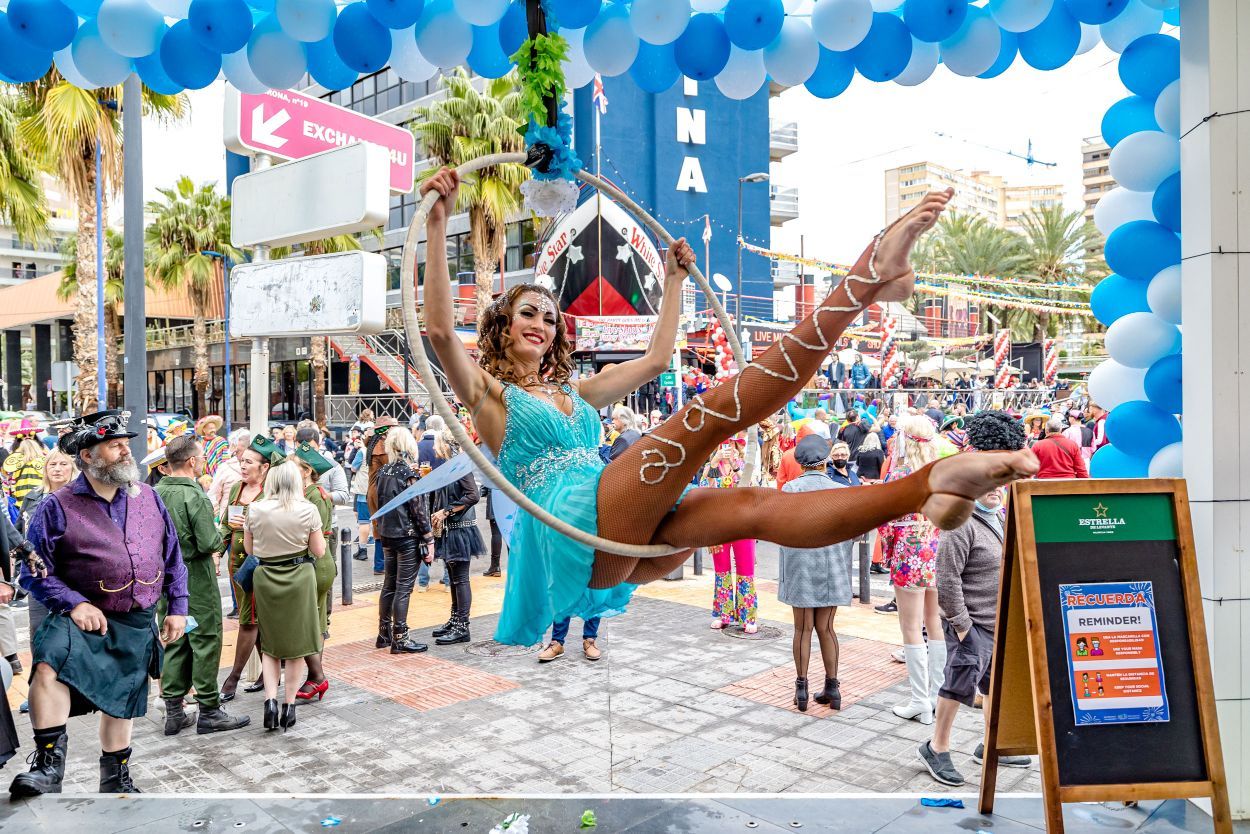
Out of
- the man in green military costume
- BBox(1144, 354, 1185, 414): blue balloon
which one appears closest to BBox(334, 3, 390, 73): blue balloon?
the man in green military costume

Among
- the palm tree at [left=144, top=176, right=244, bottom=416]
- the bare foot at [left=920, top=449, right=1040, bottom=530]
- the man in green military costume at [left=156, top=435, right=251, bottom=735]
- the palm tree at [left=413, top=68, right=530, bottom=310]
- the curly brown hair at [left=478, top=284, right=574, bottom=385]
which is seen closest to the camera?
the bare foot at [left=920, top=449, right=1040, bottom=530]

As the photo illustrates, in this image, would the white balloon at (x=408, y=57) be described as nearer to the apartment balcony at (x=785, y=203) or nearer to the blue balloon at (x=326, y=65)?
the blue balloon at (x=326, y=65)

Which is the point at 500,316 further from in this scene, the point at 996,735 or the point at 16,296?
the point at 16,296

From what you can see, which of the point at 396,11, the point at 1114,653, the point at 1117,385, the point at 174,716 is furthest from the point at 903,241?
the point at 174,716

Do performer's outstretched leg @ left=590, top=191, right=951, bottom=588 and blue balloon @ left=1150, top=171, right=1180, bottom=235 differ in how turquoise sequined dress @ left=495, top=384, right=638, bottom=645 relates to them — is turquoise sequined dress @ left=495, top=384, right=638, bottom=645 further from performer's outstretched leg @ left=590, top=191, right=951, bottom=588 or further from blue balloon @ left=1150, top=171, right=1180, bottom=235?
blue balloon @ left=1150, top=171, right=1180, bottom=235

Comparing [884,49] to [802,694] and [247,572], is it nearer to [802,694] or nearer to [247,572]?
[802,694]

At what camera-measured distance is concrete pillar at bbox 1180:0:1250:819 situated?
141 inches

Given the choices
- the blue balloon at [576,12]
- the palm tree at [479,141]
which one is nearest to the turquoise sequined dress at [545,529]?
the blue balloon at [576,12]

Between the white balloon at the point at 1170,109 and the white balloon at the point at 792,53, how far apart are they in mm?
1644

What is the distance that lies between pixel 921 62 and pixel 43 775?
5.62m

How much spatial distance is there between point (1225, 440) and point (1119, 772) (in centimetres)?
146

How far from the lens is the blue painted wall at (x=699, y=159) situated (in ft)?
91.9

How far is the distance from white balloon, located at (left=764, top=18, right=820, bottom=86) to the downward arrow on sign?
190 inches

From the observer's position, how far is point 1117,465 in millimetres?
4316
